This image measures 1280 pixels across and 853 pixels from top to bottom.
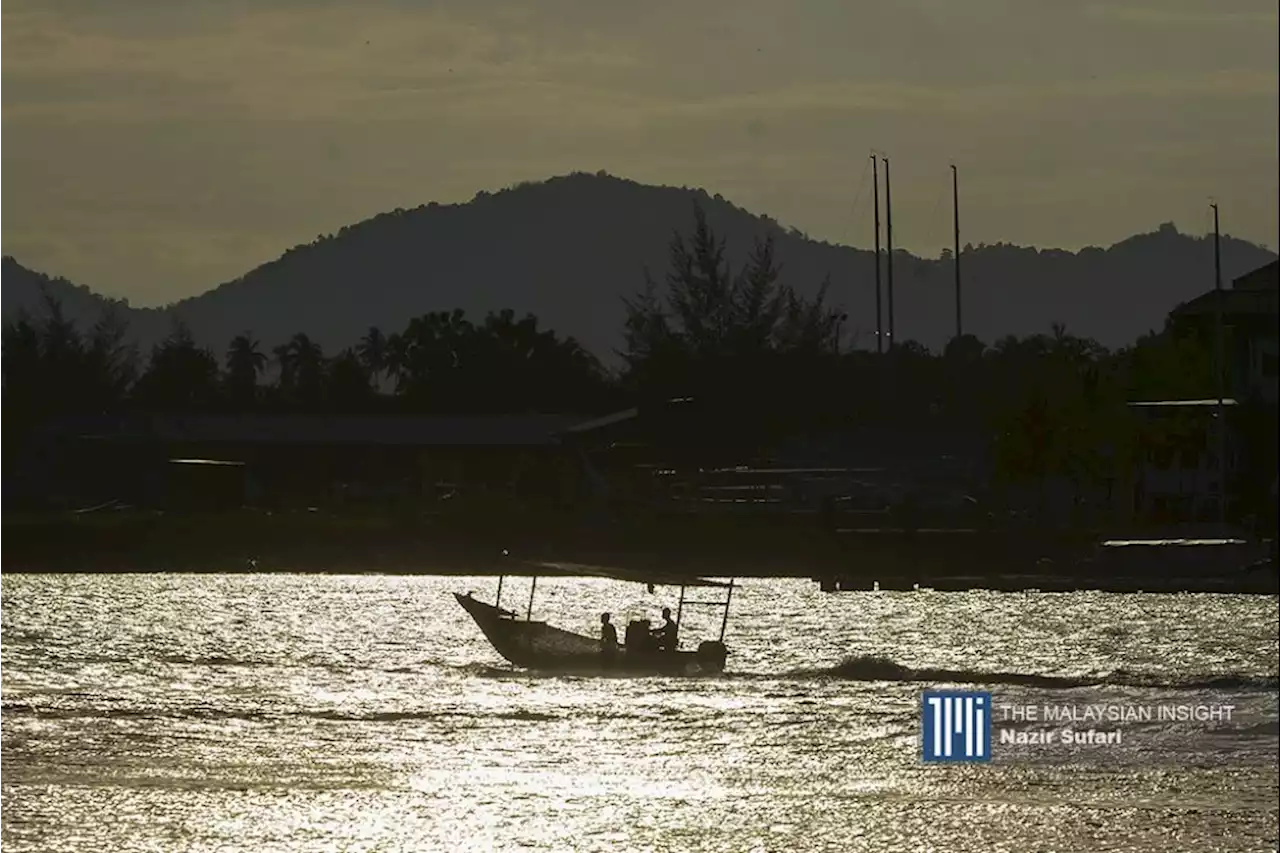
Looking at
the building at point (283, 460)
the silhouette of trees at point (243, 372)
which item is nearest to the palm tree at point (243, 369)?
the silhouette of trees at point (243, 372)

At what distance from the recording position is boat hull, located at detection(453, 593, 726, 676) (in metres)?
43.8

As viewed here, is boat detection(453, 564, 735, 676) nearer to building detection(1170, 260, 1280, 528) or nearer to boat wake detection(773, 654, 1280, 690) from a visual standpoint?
boat wake detection(773, 654, 1280, 690)

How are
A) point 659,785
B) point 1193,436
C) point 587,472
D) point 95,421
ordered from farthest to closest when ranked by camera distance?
1. point 95,421
2. point 587,472
3. point 659,785
4. point 1193,436

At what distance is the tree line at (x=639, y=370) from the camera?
102 m

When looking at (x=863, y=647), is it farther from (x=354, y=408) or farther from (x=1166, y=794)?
(x=354, y=408)

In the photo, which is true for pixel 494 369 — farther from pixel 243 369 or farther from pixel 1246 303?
pixel 1246 303

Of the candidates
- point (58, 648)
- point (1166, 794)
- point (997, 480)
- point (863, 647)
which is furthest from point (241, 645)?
point (997, 480)

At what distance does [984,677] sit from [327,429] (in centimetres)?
6495

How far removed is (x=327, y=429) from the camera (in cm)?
10381

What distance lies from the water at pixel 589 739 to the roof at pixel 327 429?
35.0 meters

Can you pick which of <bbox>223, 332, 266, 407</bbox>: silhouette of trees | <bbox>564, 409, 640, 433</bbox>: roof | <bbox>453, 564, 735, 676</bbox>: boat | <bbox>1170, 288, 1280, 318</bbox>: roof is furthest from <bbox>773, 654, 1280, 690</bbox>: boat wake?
<bbox>223, 332, 266, 407</bbox>: silhouette of trees

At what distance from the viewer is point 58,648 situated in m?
52.6

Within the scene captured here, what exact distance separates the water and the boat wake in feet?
0.33

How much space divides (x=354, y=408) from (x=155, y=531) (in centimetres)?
3734
